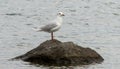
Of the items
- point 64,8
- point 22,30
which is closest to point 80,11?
point 64,8

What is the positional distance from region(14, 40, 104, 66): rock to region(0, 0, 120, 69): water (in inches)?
9.6

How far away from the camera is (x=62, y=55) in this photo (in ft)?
52.3

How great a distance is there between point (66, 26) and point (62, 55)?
815 centimetres

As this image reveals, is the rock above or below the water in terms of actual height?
above

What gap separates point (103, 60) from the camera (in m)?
17.1

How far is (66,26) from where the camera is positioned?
78.8 feet

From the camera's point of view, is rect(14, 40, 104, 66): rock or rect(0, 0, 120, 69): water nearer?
rect(14, 40, 104, 66): rock

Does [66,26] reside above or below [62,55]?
below

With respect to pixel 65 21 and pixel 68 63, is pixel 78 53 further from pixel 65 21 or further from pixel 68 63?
pixel 65 21

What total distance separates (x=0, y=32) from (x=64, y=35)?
280 cm

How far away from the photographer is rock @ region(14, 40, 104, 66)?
15969mm

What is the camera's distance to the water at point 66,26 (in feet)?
60.3

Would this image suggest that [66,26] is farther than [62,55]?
Yes

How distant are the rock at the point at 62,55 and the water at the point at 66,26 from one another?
9.6 inches
